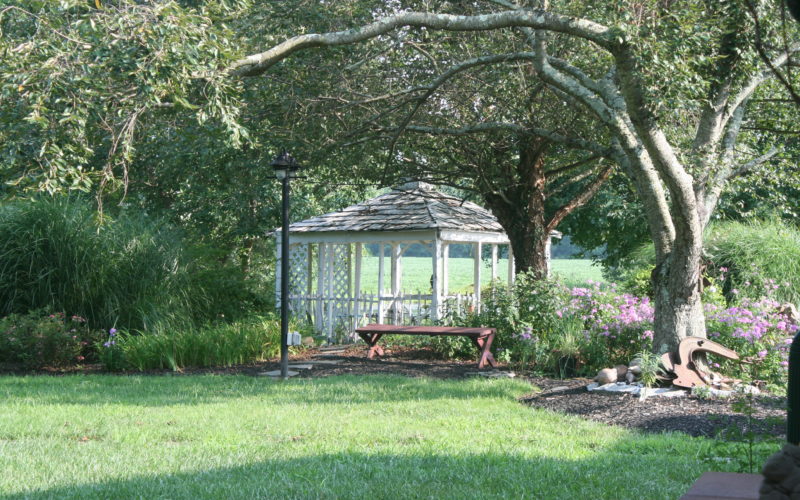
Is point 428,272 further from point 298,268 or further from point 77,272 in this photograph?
point 77,272

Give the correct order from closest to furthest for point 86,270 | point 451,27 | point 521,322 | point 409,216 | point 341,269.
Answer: point 451,27 → point 521,322 → point 86,270 → point 409,216 → point 341,269

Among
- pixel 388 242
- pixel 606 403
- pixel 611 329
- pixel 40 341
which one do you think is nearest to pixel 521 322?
pixel 611 329

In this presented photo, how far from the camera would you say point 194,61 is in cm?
657

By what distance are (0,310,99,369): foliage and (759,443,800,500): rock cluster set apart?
11758 mm

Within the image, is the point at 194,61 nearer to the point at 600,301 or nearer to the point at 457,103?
the point at 457,103

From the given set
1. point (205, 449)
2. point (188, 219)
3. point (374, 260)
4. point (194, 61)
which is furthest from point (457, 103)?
point (374, 260)

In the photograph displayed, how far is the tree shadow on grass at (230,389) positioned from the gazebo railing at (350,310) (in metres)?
5.28

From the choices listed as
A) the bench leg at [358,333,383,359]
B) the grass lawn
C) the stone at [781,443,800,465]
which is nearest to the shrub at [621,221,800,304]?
the bench leg at [358,333,383,359]

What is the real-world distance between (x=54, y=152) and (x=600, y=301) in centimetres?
861

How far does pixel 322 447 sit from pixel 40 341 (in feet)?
24.7

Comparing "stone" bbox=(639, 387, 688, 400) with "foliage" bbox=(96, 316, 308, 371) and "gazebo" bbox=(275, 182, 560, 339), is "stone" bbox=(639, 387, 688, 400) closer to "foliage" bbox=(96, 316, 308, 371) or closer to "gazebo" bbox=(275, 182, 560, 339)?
"gazebo" bbox=(275, 182, 560, 339)

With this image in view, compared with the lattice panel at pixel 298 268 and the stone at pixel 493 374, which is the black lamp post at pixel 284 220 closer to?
the stone at pixel 493 374

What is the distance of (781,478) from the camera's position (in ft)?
7.27

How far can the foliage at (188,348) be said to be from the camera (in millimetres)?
12172
